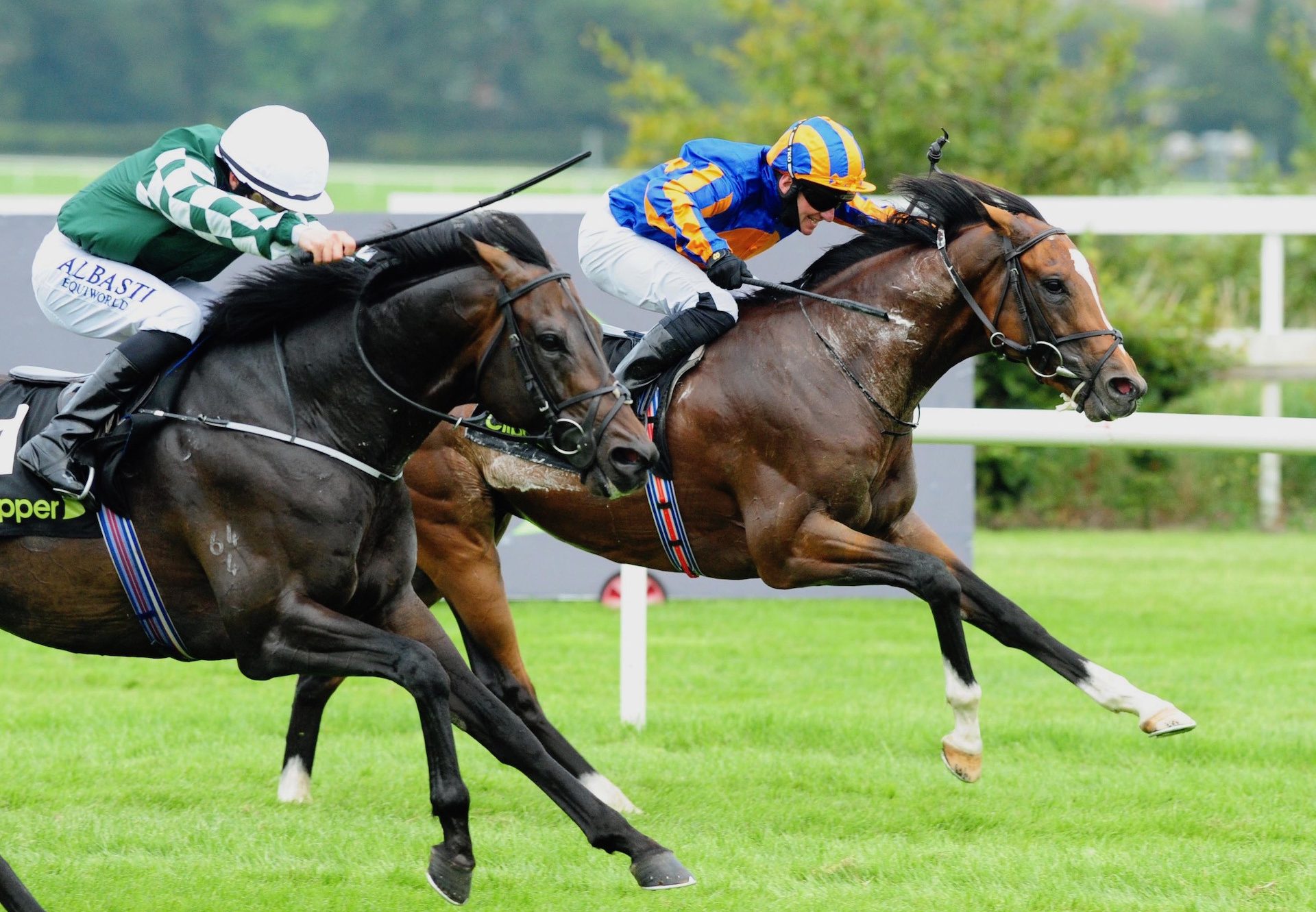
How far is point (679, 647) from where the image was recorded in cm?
828

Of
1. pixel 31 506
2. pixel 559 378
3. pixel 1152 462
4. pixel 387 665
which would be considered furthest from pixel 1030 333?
pixel 1152 462

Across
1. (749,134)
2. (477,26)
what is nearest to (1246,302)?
(749,134)

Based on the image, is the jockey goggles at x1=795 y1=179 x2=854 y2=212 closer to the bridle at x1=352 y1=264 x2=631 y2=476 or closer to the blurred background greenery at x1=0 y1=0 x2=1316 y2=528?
the bridle at x1=352 y1=264 x2=631 y2=476

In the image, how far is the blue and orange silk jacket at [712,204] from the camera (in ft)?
17.0

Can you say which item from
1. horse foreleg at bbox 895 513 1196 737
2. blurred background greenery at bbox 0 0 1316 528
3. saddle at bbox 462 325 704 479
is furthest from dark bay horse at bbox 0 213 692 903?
blurred background greenery at bbox 0 0 1316 528

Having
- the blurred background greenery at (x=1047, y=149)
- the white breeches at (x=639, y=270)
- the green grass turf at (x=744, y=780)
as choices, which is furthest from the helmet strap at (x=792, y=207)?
the blurred background greenery at (x=1047, y=149)

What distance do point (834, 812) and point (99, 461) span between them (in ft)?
8.04

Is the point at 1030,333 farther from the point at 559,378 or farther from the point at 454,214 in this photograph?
the point at 454,214

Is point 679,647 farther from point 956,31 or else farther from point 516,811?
point 956,31

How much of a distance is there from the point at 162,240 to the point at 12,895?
1.65 metres

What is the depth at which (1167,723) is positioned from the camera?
15.8 ft

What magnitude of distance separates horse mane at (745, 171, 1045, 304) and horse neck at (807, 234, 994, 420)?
0.37 feet

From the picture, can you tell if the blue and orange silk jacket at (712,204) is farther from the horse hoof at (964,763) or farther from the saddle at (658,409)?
the horse hoof at (964,763)

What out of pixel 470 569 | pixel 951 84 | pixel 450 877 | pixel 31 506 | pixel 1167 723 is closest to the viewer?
pixel 450 877
